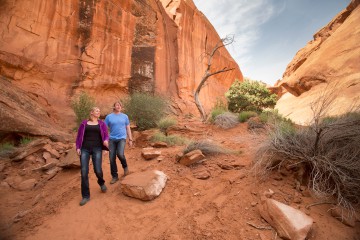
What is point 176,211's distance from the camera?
3227 mm

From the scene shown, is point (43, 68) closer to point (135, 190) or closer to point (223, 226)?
point (135, 190)

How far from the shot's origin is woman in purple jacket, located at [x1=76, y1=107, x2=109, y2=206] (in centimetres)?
376

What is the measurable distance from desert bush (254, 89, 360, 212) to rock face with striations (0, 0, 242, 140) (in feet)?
25.4

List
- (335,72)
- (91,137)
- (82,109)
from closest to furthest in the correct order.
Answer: (91,137) < (82,109) < (335,72)

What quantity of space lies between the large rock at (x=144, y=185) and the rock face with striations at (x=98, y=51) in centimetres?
536

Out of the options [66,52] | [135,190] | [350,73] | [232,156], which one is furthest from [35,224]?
[350,73]

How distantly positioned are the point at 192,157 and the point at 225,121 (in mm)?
5356

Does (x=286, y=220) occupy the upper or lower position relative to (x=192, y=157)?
lower

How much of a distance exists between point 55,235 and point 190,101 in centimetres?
1390

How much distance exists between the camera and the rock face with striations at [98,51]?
10.4 meters

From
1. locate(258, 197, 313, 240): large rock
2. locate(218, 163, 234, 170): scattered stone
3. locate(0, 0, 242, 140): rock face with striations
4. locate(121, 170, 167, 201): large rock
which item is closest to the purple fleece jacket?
locate(121, 170, 167, 201): large rock

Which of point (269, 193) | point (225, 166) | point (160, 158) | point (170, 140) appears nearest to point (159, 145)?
point (170, 140)

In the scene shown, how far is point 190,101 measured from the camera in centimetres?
1628

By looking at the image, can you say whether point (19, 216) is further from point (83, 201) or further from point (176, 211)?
point (176, 211)
